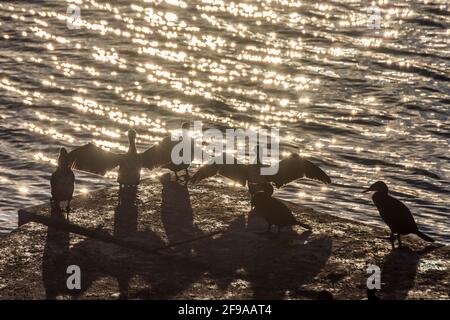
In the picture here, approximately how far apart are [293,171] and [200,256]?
4.07m

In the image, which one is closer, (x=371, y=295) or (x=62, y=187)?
(x=371, y=295)

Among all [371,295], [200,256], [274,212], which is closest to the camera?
[371,295]

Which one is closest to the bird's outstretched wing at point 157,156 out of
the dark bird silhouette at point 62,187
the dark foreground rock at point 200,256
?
the dark foreground rock at point 200,256

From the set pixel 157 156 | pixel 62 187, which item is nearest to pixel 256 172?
pixel 157 156

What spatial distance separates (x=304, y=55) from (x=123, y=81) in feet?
19.8

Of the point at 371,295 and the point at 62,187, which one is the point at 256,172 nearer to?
the point at 62,187

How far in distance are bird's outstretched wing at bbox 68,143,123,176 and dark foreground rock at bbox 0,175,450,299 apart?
3.52 ft

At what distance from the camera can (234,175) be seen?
17844 millimetres

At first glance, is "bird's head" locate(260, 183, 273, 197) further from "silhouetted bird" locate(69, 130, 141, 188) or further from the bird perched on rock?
"silhouetted bird" locate(69, 130, 141, 188)

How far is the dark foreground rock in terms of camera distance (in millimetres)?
13805

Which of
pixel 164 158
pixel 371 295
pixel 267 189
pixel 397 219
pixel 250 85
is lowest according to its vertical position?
pixel 371 295

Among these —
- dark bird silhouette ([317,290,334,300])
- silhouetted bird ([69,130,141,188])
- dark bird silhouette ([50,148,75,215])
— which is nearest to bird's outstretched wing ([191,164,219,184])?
silhouetted bird ([69,130,141,188])
